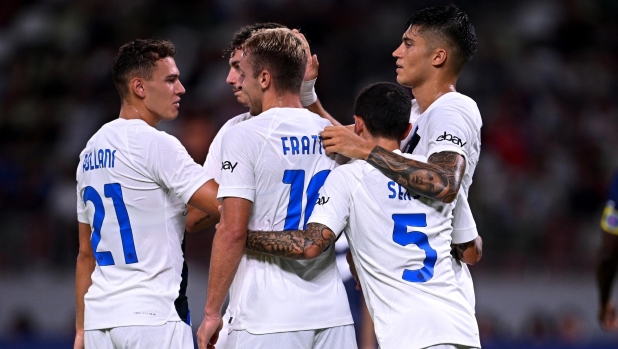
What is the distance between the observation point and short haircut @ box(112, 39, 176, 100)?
199 inches

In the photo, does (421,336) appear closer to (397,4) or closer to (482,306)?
(482,306)

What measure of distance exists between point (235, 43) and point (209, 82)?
8.48 meters

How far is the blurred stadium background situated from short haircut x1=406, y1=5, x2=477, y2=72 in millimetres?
5001

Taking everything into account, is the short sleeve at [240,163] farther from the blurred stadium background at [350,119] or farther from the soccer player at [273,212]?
the blurred stadium background at [350,119]

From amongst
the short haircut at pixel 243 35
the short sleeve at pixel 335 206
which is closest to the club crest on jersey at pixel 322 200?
the short sleeve at pixel 335 206

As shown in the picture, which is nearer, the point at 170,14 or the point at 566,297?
the point at 566,297

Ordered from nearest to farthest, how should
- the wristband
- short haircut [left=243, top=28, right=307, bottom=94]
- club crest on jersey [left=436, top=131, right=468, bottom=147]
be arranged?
club crest on jersey [left=436, top=131, right=468, bottom=147] → short haircut [left=243, top=28, right=307, bottom=94] → the wristband

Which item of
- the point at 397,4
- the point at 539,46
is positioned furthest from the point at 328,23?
the point at 539,46

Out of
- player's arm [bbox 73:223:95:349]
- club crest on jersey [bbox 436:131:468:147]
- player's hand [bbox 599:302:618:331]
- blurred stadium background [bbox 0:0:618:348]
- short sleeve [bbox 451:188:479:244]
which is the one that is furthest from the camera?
blurred stadium background [bbox 0:0:618:348]

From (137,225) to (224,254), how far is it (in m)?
0.63

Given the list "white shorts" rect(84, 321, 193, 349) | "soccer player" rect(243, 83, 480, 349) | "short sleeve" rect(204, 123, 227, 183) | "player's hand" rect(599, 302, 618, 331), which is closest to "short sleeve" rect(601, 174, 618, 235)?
"player's hand" rect(599, 302, 618, 331)

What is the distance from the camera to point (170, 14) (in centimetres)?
1491

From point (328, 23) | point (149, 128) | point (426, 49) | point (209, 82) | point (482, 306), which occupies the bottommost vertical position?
point (482, 306)

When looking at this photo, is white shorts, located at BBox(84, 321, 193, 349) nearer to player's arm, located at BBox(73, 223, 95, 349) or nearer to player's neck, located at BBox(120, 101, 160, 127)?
player's arm, located at BBox(73, 223, 95, 349)
